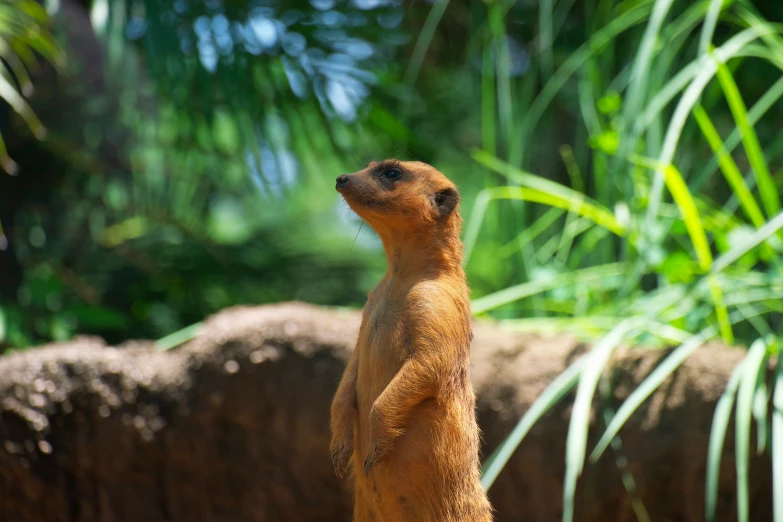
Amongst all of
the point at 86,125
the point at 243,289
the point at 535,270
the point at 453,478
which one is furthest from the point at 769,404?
the point at 86,125

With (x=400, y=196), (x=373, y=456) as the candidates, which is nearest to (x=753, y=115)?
(x=400, y=196)

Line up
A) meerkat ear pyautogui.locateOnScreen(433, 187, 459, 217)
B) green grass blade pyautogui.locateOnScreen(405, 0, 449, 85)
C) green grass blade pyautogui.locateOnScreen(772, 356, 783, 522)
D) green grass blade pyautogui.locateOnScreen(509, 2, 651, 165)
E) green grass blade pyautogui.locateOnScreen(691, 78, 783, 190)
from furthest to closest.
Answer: green grass blade pyautogui.locateOnScreen(405, 0, 449, 85) → green grass blade pyautogui.locateOnScreen(509, 2, 651, 165) → green grass blade pyautogui.locateOnScreen(691, 78, 783, 190) → green grass blade pyautogui.locateOnScreen(772, 356, 783, 522) → meerkat ear pyautogui.locateOnScreen(433, 187, 459, 217)

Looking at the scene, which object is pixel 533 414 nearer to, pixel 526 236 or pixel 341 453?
pixel 341 453

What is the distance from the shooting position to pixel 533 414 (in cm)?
250

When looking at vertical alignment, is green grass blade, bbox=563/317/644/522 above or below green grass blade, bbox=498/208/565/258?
below

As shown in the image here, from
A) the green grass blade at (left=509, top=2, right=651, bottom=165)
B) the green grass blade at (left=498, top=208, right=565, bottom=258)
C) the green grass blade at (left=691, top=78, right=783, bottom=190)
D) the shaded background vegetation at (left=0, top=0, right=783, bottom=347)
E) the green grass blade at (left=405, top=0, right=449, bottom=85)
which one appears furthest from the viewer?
the shaded background vegetation at (left=0, top=0, right=783, bottom=347)

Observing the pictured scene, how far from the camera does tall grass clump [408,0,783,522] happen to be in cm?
246

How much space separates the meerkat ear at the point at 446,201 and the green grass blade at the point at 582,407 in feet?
3.02

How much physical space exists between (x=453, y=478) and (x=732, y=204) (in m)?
2.78

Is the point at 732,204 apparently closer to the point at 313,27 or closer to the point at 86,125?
the point at 313,27

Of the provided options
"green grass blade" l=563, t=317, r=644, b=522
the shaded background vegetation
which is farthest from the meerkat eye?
the shaded background vegetation

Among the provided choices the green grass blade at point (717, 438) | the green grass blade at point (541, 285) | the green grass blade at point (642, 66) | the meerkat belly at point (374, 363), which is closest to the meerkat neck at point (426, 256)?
the meerkat belly at point (374, 363)

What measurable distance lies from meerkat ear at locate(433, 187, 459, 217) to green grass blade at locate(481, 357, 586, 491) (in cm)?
97

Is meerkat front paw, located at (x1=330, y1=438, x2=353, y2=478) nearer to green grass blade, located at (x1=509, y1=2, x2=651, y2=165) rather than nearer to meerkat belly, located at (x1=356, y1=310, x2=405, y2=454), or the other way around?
meerkat belly, located at (x1=356, y1=310, x2=405, y2=454)
